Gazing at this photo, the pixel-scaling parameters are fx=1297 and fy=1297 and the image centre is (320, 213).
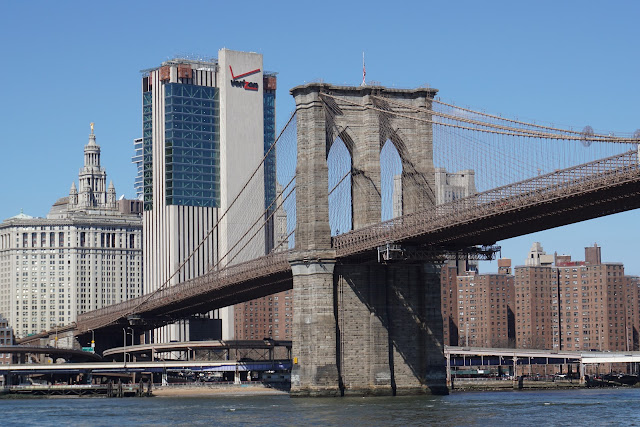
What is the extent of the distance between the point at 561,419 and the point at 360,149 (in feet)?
97.1

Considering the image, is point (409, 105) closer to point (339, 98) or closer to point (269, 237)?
point (339, 98)

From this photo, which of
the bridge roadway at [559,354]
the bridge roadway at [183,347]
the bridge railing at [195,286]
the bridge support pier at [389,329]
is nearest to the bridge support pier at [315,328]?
the bridge support pier at [389,329]

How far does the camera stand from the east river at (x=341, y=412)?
67.4m

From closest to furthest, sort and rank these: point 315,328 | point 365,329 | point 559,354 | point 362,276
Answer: point 315,328, point 365,329, point 362,276, point 559,354

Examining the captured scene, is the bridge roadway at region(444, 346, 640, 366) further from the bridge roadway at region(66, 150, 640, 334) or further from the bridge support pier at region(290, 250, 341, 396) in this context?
the bridge support pier at region(290, 250, 341, 396)

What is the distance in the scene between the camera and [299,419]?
2734 inches

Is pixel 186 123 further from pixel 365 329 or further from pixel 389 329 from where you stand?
pixel 365 329

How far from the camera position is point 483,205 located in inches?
2891

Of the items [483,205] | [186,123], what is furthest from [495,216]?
[186,123]

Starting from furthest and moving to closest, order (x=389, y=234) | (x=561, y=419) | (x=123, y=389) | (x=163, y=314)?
(x=163, y=314), (x=123, y=389), (x=389, y=234), (x=561, y=419)

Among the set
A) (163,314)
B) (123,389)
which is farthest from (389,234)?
(163,314)

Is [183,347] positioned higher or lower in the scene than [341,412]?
higher

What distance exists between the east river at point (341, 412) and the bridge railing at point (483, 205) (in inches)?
416

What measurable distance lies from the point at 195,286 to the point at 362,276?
28.4m
